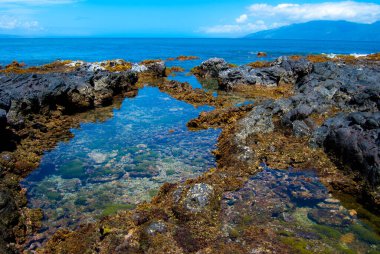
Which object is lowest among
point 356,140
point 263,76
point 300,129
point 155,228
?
point 155,228

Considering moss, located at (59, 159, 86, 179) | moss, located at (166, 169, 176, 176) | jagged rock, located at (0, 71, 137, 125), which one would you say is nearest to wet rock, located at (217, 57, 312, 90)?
jagged rock, located at (0, 71, 137, 125)

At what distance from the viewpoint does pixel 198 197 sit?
42.5 feet

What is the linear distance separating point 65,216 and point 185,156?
830 centimetres

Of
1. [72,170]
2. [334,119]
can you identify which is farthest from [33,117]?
[334,119]

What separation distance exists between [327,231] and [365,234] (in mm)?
1338

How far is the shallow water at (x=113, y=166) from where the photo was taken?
48.9 feet

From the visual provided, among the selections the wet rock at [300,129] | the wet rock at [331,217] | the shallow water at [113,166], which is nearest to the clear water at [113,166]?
the shallow water at [113,166]

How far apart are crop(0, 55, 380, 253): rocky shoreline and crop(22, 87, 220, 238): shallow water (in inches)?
40.2

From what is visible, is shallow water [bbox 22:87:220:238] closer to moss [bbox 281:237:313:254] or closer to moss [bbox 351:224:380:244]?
moss [bbox 281:237:313:254]

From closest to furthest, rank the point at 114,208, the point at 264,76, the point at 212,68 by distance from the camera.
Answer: the point at 114,208 → the point at 264,76 → the point at 212,68

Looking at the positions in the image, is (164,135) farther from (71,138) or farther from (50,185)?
(50,185)

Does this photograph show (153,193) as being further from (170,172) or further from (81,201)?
(81,201)

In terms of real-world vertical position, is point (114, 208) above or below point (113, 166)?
below

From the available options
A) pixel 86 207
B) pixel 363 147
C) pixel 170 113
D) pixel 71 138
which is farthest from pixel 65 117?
pixel 363 147
